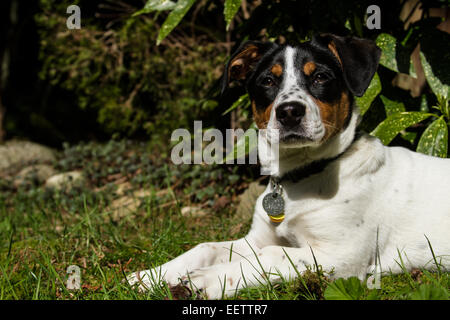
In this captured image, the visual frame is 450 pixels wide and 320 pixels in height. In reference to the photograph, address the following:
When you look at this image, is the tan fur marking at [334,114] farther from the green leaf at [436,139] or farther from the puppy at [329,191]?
the green leaf at [436,139]

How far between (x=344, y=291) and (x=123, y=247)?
172 cm

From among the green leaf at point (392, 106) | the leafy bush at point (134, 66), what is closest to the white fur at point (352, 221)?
the green leaf at point (392, 106)

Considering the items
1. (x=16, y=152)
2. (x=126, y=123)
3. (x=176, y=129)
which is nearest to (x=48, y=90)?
(x=16, y=152)

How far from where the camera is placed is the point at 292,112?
8.10ft

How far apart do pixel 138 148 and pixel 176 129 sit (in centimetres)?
114

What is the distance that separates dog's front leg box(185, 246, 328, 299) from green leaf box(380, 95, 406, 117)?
1.36 m

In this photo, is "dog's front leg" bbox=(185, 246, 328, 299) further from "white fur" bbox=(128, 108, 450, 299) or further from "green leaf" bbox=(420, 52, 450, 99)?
"green leaf" bbox=(420, 52, 450, 99)

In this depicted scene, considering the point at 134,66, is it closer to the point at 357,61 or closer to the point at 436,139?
the point at 357,61

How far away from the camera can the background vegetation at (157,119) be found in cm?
272

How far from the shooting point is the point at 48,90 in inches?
378

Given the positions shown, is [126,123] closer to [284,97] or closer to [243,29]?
[243,29]

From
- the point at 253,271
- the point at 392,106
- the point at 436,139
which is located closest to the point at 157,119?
the point at 392,106

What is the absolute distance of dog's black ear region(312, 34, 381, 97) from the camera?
2604mm

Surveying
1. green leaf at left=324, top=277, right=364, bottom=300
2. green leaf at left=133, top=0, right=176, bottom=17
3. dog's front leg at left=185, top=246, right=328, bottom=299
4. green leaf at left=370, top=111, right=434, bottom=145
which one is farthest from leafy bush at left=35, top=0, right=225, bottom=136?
green leaf at left=324, top=277, right=364, bottom=300
